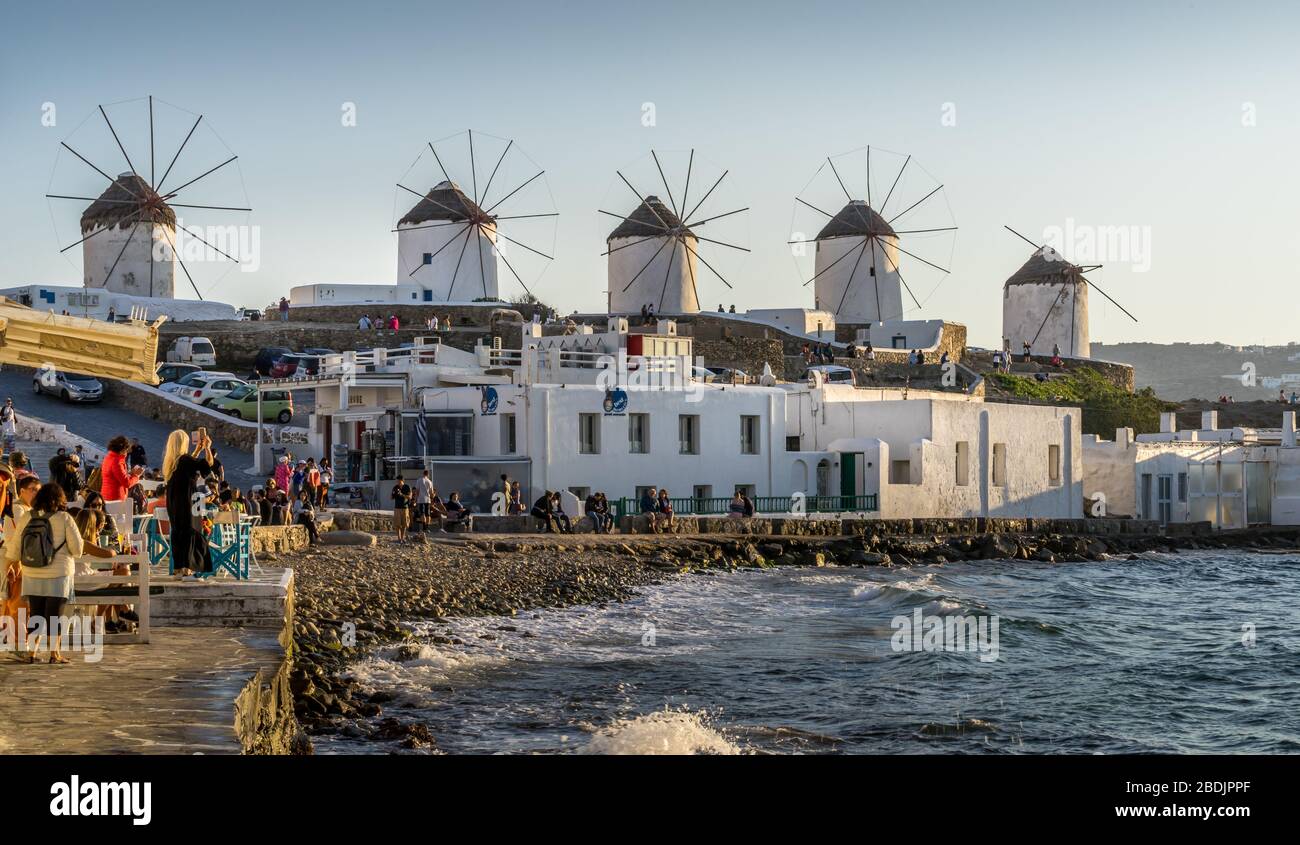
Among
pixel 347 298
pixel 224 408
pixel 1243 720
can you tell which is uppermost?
pixel 347 298

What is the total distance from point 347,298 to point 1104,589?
36.0 meters

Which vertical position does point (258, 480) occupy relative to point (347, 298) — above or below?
below

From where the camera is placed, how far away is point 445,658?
16406 millimetres

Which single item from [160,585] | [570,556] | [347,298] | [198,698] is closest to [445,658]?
[160,585]

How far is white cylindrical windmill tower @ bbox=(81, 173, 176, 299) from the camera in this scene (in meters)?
57.6

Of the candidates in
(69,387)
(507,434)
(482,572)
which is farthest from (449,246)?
(482,572)

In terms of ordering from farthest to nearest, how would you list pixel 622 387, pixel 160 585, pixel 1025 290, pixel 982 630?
pixel 1025 290
pixel 622 387
pixel 982 630
pixel 160 585

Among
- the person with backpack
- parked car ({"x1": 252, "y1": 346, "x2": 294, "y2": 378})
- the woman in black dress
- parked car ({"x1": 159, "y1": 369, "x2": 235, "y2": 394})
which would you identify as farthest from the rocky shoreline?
parked car ({"x1": 252, "y1": 346, "x2": 294, "y2": 378})

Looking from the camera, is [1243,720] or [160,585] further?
[1243,720]

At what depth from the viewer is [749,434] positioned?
113ft

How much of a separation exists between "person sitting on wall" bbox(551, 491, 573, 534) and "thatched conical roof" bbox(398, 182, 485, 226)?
35.8 m

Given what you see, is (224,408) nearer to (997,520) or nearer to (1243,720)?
(997,520)

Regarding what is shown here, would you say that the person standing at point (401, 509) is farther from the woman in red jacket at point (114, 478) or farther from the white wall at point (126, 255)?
the white wall at point (126, 255)

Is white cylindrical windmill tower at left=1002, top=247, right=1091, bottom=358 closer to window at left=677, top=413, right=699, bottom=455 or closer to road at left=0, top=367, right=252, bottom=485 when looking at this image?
window at left=677, top=413, right=699, bottom=455
